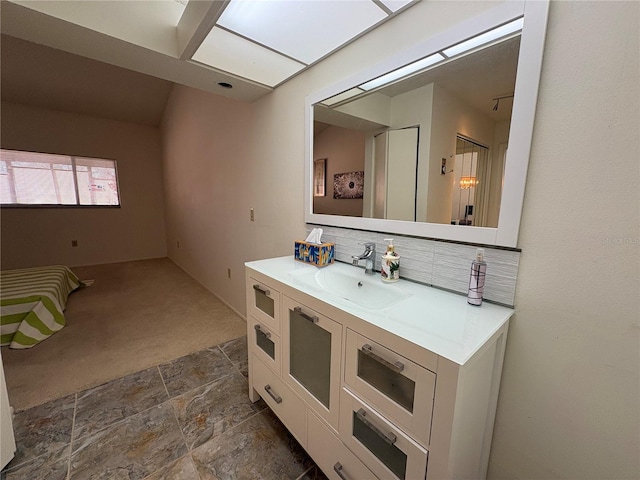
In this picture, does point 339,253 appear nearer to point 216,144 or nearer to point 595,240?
point 595,240

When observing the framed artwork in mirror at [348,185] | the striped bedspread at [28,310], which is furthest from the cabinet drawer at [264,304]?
the striped bedspread at [28,310]

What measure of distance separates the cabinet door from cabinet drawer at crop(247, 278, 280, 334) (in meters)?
0.07

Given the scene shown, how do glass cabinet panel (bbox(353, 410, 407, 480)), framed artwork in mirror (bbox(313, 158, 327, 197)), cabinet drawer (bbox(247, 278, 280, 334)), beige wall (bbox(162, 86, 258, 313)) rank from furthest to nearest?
beige wall (bbox(162, 86, 258, 313)), framed artwork in mirror (bbox(313, 158, 327, 197)), cabinet drawer (bbox(247, 278, 280, 334)), glass cabinet panel (bbox(353, 410, 407, 480))

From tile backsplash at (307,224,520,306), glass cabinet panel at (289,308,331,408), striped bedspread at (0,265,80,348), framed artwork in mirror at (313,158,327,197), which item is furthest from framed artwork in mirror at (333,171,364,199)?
striped bedspread at (0,265,80,348)

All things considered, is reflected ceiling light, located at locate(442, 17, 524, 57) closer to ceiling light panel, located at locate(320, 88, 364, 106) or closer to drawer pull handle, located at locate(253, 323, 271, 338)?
ceiling light panel, located at locate(320, 88, 364, 106)

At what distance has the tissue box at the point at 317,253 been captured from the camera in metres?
1.45

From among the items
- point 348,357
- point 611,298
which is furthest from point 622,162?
point 348,357

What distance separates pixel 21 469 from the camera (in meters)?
1.14

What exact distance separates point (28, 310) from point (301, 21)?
Result: 3134 millimetres

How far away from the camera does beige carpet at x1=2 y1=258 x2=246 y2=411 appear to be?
5.66 feet

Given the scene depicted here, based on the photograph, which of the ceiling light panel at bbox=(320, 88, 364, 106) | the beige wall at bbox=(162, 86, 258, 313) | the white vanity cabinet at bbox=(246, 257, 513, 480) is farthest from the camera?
the beige wall at bbox=(162, 86, 258, 313)

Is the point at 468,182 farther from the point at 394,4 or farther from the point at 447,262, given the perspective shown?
the point at 394,4

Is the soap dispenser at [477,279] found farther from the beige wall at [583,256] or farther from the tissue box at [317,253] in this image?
the tissue box at [317,253]

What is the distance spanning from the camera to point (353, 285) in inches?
49.7
